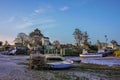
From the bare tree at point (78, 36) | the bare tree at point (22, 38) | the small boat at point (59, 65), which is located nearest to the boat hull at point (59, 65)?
the small boat at point (59, 65)

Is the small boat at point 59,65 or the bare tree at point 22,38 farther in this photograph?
the bare tree at point 22,38

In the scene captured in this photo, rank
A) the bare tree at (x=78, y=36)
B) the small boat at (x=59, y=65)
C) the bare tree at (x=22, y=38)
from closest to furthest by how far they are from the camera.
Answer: the small boat at (x=59, y=65)
the bare tree at (x=78, y=36)
the bare tree at (x=22, y=38)

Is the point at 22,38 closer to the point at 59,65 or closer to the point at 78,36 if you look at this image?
the point at 78,36

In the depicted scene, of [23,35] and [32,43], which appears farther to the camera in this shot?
[23,35]

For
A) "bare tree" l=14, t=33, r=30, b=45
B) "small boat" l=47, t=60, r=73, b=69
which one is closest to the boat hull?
"small boat" l=47, t=60, r=73, b=69

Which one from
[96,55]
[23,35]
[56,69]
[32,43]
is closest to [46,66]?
[56,69]

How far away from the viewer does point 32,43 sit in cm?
17700

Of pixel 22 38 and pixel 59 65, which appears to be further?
pixel 22 38

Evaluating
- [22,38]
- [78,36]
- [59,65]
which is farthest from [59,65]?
[22,38]

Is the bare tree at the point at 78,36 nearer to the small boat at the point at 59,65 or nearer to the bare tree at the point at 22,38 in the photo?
the bare tree at the point at 22,38

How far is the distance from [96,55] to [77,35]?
162ft

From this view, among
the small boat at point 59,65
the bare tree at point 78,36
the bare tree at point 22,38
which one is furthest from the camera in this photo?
the bare tree at point 22,38

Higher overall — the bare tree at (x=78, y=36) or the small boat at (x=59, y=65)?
the bare tree at (x=78, y=36)

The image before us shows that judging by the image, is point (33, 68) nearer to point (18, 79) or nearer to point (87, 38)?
point (18, 79)
